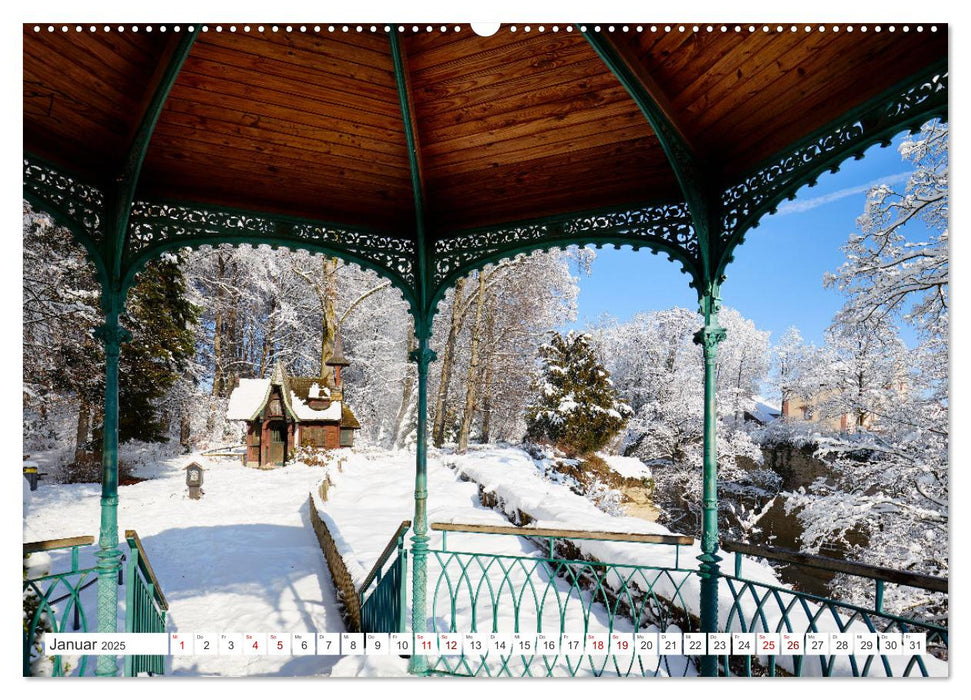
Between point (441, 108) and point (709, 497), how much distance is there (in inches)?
107

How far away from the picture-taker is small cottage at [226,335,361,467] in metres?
14.0

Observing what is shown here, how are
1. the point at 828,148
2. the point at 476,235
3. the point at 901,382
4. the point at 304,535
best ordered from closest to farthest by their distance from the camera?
the point at 828,148 < the point at 476,235 < the point at 901,382 < the point at 304,535

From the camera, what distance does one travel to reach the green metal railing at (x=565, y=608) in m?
3.19

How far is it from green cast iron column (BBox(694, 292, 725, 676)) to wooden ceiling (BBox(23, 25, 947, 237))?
0.87m

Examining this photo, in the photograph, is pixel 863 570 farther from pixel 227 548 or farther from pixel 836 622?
pixel 227 548

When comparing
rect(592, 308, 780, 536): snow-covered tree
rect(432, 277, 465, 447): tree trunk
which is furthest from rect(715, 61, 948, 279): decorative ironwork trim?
rect(432, 277, 465, 447): tree trunk

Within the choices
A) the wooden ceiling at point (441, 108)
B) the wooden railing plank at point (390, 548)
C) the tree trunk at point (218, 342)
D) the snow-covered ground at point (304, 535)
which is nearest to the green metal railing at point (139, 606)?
the snow-covered ground at point (304, 535)

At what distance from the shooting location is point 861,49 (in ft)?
6.94

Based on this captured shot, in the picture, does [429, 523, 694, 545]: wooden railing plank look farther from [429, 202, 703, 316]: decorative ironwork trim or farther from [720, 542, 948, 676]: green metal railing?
[429, 202, 703, 316]: decorative ironwork trim

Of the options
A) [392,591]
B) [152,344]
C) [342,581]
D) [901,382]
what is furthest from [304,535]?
[901,382]

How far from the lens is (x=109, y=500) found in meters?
3.08
